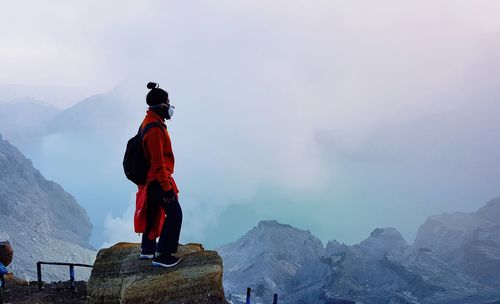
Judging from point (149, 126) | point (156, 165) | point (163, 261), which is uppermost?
point (149, 126)

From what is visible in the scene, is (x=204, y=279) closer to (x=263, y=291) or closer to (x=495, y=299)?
(x=495, y=299)

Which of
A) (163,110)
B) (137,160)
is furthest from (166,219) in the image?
(163,110)

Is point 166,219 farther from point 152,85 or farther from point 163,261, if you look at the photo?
point 152,85

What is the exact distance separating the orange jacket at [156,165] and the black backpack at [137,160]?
0.09m

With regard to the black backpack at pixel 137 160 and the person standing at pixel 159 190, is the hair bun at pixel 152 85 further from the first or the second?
the black backpack at pixel 137 160

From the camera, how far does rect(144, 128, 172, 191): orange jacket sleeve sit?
7281 millimetres

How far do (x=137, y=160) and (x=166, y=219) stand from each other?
4.20 ft

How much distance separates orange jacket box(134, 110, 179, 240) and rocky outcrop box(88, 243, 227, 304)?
34.2 inches

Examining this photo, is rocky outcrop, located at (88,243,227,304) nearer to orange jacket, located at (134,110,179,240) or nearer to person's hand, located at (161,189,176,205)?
orange jacket, located at (134,110,179,240)

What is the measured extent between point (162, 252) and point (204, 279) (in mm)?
1021

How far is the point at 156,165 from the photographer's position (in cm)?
734

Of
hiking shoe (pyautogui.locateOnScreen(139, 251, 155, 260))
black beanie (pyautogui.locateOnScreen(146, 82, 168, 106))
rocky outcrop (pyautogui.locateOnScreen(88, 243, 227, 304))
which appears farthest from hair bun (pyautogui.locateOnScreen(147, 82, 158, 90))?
rocky outcrop (pyautogui.locateOnScreen(88, 243, 227, 304))

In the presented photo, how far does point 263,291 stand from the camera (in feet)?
627

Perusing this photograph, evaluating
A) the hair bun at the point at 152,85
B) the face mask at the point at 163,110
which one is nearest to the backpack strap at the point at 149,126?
the face mask at the point at 163,110
